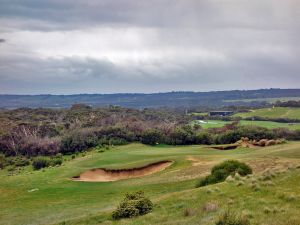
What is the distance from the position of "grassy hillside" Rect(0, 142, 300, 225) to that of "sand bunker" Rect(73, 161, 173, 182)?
119 cm

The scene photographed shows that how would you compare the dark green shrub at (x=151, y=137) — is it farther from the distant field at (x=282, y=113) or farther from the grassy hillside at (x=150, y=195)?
the distant field at (x=282, y=113)

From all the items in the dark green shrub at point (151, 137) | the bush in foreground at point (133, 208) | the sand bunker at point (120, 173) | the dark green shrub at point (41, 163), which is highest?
the bush in foreground at point (133, 208)

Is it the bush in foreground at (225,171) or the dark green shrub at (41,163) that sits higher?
the bush in foreground at (225,171)

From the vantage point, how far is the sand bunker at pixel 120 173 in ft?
149

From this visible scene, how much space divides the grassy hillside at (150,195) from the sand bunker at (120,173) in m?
1.19

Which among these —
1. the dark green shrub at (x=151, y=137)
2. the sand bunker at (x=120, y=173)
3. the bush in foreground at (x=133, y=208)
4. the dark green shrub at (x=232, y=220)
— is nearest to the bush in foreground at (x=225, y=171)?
the bush in foreground at (x=133, y=208)

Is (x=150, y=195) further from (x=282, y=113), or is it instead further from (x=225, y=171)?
(x=282, y=113)

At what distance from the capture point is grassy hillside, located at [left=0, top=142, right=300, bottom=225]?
16.9 m

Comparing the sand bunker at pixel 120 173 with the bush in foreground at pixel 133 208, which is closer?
the bush in foreground at pixel 133 208

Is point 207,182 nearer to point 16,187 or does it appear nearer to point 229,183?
point 229,183

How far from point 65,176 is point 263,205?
32530 millimetres

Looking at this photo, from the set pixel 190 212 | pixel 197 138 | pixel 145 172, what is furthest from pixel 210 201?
pixel 197 138

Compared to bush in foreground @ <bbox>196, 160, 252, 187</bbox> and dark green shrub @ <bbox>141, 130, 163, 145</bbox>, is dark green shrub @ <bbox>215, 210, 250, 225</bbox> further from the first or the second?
dark green shrub @ <bbox>141, 130, 163, 145</bbox>

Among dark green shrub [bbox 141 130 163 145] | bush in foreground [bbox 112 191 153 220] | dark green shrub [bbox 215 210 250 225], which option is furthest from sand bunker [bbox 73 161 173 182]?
dark green shrub [bbox 141 130 163 145]
